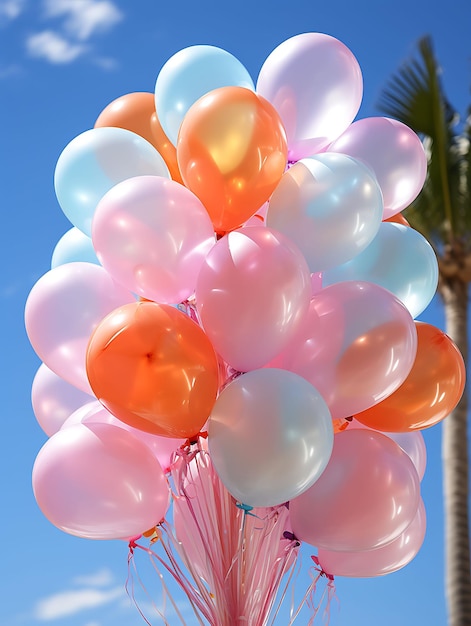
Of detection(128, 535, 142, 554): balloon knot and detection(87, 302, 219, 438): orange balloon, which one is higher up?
detection(87, 302, 219, 438): orange balloon

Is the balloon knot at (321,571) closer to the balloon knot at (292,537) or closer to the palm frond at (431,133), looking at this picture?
the balloon knot at (292,537)

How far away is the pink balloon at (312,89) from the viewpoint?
85.4 inches

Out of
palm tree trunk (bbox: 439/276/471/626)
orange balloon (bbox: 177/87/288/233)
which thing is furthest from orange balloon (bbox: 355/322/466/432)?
palm tree trunk (bbox: 439/276/471/626)

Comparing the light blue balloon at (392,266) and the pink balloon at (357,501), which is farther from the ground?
the light blue balloon at (392,266)

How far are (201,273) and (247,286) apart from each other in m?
0.13

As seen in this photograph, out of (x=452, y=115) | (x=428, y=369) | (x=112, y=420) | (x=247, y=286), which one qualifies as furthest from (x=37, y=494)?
(x=452, y=115)

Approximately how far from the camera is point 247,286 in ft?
5.78

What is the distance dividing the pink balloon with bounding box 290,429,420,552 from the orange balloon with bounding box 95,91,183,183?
0.96 metres

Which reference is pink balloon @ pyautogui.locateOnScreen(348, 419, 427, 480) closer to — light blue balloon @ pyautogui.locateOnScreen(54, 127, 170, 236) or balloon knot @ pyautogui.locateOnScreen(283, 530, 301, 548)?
balloon knot @ pyautogui.locateOnScreen(283, 530, 301, 548)

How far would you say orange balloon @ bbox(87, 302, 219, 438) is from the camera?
176 centimetres

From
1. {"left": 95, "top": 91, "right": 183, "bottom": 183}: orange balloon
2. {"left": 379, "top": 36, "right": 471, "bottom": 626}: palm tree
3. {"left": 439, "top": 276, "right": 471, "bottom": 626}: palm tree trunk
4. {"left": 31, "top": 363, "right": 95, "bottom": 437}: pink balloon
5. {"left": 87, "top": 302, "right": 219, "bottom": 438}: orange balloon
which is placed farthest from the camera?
{"left": 379, "top": 36, "right": 471, "bottom": 626}: palm tree

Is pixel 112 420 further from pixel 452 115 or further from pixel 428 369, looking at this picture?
pixel 452 115

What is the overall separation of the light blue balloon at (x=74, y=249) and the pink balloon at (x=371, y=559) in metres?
0.98

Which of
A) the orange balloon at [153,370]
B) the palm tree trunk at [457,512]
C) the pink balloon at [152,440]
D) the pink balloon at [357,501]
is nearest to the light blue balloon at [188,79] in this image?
the orange balloon at [153,370]
